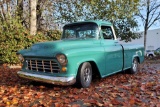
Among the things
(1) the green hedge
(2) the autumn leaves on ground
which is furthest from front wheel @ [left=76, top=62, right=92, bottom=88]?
(1) the green hedge

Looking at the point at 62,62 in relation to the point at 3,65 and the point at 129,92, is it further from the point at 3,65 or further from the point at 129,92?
the point at 3,65

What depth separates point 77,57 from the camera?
522 cm

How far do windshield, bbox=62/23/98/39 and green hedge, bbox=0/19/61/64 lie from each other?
15.2 feet

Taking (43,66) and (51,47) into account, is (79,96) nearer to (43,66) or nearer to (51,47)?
(43,66)

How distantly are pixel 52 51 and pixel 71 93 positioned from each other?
3.66 ft

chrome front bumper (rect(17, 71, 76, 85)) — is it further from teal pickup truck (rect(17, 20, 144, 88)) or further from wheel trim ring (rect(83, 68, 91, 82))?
wheel trim ring (rect(83, 68, 91, 82))

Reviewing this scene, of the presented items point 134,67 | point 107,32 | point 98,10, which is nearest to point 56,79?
point 107,32

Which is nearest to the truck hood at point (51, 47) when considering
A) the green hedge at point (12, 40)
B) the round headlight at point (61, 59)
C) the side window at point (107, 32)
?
the round headlight at point (61, 59)

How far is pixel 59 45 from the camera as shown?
5.34 m

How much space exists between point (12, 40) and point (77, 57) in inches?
266

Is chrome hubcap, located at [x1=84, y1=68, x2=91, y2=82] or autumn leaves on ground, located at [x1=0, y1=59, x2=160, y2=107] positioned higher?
chrome hubcap, located at [x1=84, y1=68, x2=91, y2=82]

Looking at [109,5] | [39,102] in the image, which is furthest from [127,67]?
[109,5]

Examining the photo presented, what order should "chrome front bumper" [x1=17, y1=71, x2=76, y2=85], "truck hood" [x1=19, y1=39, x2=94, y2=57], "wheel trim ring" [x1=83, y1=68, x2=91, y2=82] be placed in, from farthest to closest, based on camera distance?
"wheel trim ring" [x1=83, y1=68, x2=91, y2=82]
"truck hood" [x1=19, y1=39, x2=94, y2=57]
"chrome front bumper" [x1=17, y1=71, x2=76, y2=85]

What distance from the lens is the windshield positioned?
20.9 feet
